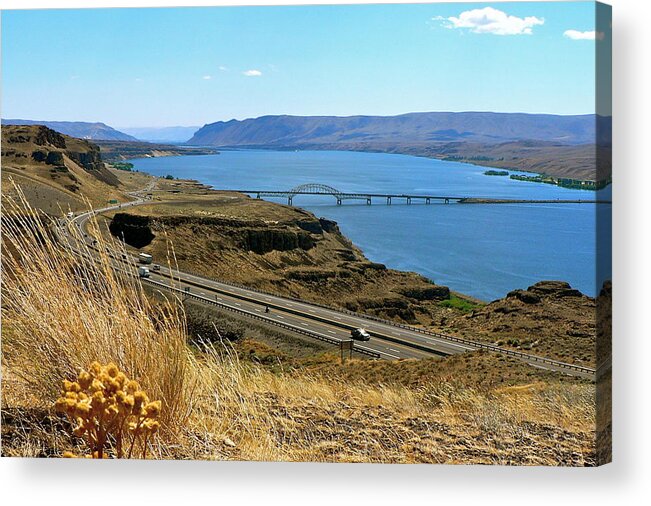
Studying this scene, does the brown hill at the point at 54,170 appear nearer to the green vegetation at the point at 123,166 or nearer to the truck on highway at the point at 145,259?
the green vegetation at the point at 123,166

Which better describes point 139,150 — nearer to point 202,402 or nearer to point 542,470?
point 202,402

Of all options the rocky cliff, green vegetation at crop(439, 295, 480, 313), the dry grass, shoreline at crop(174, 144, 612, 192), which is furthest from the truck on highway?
green vegetation at crop(439, 295, 480, 313)

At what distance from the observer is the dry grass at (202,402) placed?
453 centimetres

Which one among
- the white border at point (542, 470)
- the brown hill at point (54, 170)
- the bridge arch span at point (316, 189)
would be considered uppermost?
the brown hill at point (54, 170)

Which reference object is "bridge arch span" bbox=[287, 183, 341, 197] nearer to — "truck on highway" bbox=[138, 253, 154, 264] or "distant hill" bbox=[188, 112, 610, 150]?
"distant hill" bbox=[188, 112, 610, 150]

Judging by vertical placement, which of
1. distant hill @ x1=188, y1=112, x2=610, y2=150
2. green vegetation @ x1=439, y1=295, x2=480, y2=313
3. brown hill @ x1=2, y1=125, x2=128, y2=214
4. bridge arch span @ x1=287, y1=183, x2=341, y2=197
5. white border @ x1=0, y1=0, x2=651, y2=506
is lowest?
green vegetation @ x1=439, y1=295, x2=480, y2=313

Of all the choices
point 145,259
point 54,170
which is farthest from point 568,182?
point 54,170

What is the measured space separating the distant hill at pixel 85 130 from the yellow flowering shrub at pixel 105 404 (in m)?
3.19

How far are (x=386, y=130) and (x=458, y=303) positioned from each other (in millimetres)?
8159

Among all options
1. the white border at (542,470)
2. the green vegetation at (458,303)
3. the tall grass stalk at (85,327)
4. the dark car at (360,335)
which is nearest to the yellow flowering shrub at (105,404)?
the tall grass stalk at (85,327)

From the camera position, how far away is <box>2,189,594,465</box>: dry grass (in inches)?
178

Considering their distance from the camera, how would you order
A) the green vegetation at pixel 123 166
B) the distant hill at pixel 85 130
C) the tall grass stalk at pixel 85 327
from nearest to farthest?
the tall grass stalk at pixel 85 327, the distant hill at pixel 85 130, the green vegetation at pixel 123 166

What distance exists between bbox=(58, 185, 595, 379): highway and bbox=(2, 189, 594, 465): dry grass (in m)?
0.34

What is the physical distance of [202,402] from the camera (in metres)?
4.83
